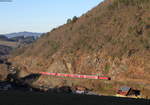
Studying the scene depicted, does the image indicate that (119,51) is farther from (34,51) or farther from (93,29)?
(34,51)

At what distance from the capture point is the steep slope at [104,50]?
231 feet

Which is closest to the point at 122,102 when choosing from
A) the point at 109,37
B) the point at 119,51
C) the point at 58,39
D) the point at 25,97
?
the point at 25,97

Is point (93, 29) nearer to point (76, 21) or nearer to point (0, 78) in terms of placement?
point (76, 21)

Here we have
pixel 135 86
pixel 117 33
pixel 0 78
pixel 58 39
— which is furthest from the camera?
pixel 58 39

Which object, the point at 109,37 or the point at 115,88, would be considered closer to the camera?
the point at 115,88

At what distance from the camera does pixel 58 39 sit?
109375mm

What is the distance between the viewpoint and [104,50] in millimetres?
81625

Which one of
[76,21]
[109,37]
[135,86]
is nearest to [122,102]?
[135,86]

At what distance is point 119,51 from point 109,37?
1057cm

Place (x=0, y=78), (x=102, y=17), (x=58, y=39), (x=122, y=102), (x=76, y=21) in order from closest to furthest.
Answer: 1. (x=122, y=102)
2. (x=0, y=78)
3. (x=102, y=17)
4. (x=58, y=39)
5. (x=76, y=21)

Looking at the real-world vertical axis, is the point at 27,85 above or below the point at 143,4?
below

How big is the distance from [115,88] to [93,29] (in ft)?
109

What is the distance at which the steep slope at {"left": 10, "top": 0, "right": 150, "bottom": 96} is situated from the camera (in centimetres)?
7050

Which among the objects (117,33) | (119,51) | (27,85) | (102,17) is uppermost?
(102,17)
